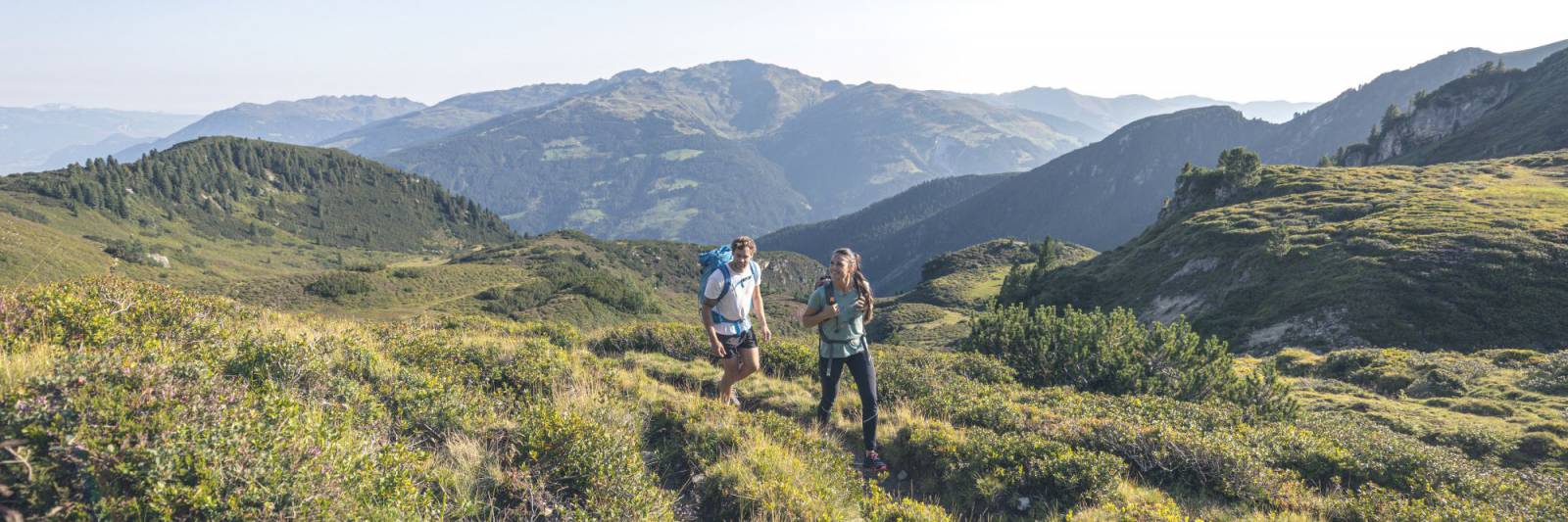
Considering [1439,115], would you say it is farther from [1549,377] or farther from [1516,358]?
[1549,377]

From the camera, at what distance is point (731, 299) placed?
25.7 ft

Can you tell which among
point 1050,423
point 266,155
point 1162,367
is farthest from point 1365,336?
point 266,155

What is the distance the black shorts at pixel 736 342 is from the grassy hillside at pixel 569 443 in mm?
897

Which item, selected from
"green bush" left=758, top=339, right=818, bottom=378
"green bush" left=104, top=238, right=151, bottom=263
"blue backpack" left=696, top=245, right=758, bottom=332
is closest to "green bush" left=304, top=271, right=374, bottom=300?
"green bush" left=104, top=238, right=151, bottom=263

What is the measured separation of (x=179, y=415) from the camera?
11.4 feet

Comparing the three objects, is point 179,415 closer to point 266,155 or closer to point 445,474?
point 445,474

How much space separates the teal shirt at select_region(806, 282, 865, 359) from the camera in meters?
7.04

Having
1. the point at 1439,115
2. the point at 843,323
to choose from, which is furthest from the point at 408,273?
the point at 1439,115

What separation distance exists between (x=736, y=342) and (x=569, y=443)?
317cm

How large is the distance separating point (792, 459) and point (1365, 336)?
31.7m

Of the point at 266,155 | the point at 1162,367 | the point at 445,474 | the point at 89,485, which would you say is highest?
the point at 266,155

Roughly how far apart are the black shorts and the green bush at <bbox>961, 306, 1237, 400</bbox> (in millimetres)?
6623

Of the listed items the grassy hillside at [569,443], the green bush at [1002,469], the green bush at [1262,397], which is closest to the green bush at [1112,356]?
the green bush at [1262,397]

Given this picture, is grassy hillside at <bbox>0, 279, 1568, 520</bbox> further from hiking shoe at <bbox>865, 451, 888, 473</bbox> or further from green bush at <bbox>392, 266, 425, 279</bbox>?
green bush at <bbox>392, 266, 425, 279</bbox>
